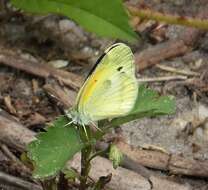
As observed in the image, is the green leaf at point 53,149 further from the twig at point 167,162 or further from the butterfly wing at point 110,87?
the twig at point 167,162

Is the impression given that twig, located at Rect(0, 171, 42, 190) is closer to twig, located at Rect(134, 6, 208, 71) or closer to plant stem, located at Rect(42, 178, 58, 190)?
plant stem, located at Rect(42, 178, 58, 190)

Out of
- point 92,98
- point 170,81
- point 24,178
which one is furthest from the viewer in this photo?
point 170,81

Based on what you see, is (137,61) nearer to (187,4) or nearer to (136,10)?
(136,10)

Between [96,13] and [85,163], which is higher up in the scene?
[96,13]

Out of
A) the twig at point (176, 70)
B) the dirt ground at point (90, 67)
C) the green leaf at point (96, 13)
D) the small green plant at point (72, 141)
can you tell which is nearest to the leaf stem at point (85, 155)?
the small green plant at point (72, 141)

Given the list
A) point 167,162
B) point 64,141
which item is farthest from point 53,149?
point 167,162

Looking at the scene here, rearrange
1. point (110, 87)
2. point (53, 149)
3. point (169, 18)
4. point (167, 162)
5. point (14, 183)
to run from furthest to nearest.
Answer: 1. point (169, 18)
2. point (167, 162)
3. point (14, 183)
4. point (110, 87)
5. point (53, 149)

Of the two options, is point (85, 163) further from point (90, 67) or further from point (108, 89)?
point (90, 67)

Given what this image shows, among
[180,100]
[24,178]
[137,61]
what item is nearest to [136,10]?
[137,61]
